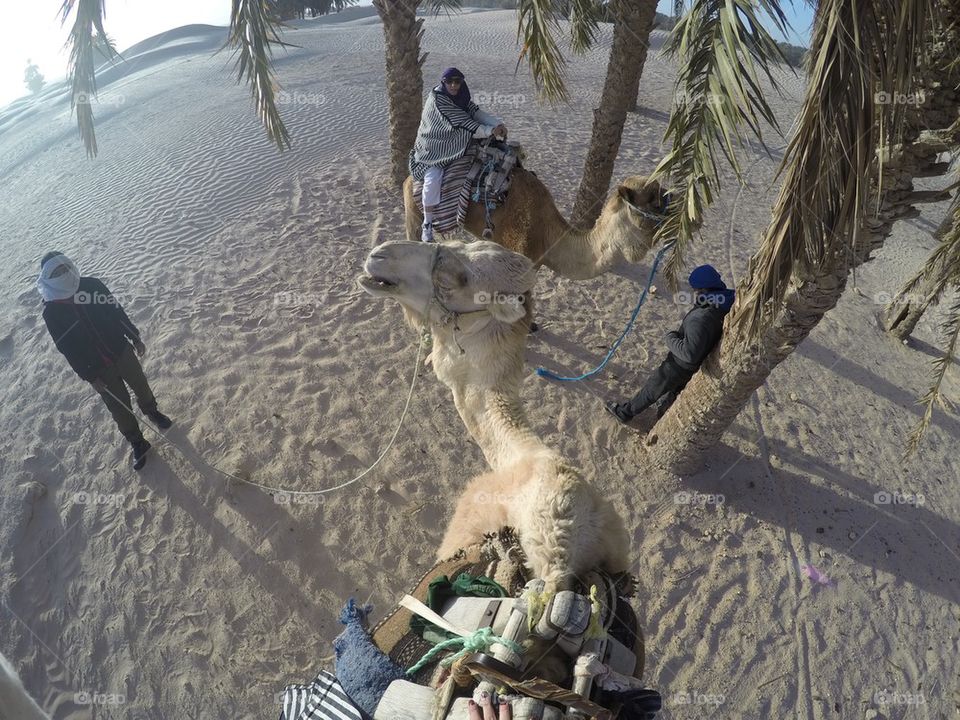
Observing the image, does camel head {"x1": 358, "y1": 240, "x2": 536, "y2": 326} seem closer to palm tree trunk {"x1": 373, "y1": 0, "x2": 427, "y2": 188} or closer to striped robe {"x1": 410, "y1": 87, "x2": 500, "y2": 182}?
striped robe {"x1": 410, "y1": 87, "x2": 500, "y2": 182}

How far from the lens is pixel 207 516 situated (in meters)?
4.47

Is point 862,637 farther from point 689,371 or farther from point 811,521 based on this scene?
point 689,371

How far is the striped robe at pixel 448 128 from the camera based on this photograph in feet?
16.8

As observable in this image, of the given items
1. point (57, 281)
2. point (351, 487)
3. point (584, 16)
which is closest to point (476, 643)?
point (351, 487)

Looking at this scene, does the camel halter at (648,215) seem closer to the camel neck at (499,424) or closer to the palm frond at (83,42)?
the camel neck at (499,424)

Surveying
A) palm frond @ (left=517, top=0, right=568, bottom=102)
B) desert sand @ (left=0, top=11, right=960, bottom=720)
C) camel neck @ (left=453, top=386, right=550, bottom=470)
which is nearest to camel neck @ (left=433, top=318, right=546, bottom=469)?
camel neck @ (left=453, top=386, right=550, bottom=470)

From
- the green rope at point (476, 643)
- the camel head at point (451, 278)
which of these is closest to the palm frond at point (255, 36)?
the camel head at point (451, 278)

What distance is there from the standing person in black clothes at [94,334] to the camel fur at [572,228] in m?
3.30

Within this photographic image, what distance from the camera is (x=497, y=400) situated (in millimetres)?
2889

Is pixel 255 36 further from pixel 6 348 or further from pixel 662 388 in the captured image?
pixel 662 388

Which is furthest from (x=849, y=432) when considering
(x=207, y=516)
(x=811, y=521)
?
(x=207, y=516)

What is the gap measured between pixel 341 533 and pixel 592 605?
294cm

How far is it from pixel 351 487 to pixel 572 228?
126 inches

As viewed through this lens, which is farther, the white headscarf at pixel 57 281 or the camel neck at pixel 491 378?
the white headscarf at pixel 57 281
